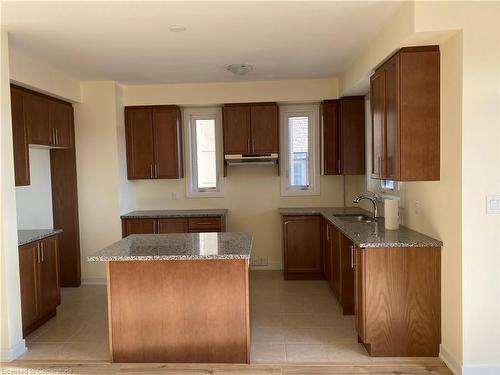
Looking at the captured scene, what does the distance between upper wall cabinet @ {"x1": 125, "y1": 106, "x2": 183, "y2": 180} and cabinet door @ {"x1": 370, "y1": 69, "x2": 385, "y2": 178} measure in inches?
103

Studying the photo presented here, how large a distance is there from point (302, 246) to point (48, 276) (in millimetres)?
2890

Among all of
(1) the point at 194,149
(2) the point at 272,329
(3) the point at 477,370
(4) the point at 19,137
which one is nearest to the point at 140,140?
(1) the point at 194,149

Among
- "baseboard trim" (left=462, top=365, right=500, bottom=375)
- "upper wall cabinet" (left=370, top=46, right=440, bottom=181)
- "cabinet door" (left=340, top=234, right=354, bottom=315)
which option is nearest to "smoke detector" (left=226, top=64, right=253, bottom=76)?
"upper wall cabinet" (left=370, top=46, right=440, bottom=181)

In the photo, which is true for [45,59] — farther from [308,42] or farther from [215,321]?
[215,321]

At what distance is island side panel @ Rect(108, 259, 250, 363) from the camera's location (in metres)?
2.82

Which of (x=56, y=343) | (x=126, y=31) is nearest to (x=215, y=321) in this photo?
(x=56, y=343)

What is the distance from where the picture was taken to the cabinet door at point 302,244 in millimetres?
4863

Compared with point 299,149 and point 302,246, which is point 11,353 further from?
point 299,149

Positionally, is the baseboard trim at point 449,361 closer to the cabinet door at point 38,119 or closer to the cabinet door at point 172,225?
the cabinet door at point 172,225

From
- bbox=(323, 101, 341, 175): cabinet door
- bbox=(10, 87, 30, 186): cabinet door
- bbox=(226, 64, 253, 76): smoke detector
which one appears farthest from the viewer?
bbox=(323, 101, 341, 175): cabinet door

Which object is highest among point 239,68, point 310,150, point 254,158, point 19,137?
point 239,68

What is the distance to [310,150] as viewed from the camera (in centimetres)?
536

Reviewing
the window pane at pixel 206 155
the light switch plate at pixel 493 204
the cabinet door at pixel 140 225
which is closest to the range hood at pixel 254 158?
the window pane at pixel 206 155

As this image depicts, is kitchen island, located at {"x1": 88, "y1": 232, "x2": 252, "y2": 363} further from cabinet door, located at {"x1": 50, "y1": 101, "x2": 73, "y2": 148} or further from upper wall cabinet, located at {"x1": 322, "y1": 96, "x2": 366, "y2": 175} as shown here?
upper wall cabinet, located at {"x1": 322, "y1": 96, "x2": 366, "y2": 175}
